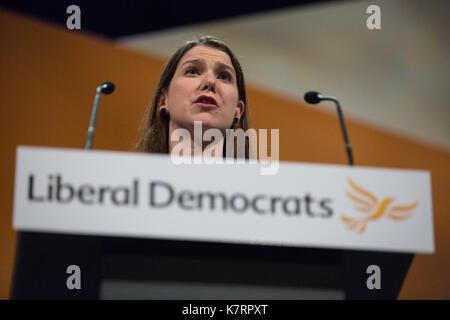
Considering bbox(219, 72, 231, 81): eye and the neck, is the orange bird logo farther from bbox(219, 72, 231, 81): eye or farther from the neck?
bbox(219, 72, 231, 81): eye

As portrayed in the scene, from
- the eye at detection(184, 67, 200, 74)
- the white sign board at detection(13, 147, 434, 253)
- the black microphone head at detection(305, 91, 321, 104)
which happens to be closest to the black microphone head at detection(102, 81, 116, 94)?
the eye at detection(184, 67, 200, 74)

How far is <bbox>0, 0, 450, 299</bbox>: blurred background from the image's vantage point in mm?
3338

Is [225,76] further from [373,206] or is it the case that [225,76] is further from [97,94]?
[373,206]

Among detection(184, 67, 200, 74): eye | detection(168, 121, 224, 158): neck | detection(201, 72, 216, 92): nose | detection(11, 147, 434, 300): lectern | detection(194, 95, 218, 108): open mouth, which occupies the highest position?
detection(184, 67, 200, 74): eye

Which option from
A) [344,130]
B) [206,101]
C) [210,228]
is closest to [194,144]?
[206,101]

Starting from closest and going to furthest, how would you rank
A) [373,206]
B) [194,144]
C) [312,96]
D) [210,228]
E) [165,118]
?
[210,228]
[373,206]
[194,144]
[165,118]
[312,96]

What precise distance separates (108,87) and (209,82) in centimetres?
53

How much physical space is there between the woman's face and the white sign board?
0.32 m

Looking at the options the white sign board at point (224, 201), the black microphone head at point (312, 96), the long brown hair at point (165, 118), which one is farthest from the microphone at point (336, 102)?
the long brown hair at point (165, 118)

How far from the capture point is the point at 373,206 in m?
3.08

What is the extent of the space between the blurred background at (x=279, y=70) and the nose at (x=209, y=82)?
26cm

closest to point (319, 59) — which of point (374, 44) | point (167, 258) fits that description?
point (374, 44)

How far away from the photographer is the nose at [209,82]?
130 inches
